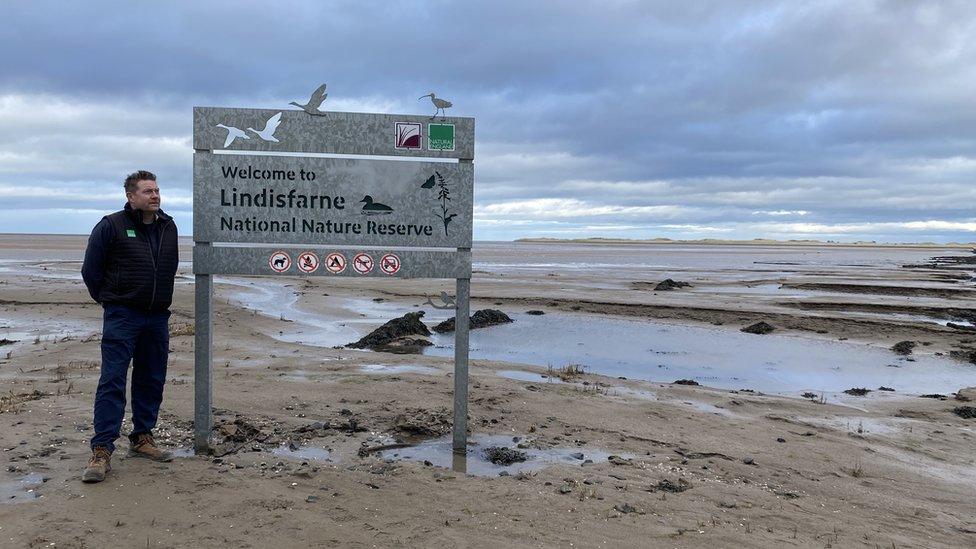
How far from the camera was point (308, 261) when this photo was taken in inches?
256

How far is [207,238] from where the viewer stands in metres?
6.32

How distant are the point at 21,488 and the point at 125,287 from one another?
1707mm

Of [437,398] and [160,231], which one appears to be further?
[437,398]

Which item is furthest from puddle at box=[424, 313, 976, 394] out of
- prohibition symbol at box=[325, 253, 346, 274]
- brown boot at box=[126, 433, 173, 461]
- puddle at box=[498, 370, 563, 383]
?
brown boot at box=[126, 433, 173, 461]

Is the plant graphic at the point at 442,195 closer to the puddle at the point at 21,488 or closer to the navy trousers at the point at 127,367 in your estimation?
the navy trousers at the point at 127,367

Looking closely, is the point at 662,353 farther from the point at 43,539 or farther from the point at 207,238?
the point at 43,539

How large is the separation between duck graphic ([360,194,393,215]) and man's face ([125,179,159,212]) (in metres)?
1.86

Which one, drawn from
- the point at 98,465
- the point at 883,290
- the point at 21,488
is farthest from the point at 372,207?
the point at 883,290

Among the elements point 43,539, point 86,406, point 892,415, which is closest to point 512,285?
point 892,415

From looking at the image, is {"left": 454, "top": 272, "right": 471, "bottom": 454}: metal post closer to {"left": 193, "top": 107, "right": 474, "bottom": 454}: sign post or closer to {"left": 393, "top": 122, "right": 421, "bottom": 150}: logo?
{"left": 193, "top": 107, "right": 474, "bottom": 454}: sign post

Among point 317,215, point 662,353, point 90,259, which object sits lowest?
point 662,353

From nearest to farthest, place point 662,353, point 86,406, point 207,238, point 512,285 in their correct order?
point 207,238, point 86,406, point 662,353, point 512,285

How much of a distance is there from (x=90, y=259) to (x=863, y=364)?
14.2 meters

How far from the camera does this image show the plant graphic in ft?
21.6
